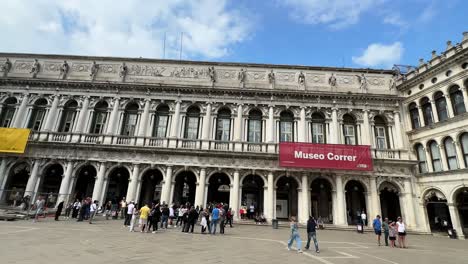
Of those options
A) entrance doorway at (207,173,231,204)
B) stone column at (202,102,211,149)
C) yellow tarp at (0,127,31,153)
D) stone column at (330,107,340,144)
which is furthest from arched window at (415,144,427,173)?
yellow tarp at (0,127,31,153)

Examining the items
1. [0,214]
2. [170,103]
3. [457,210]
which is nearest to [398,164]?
[457,210]

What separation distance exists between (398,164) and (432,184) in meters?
2.81

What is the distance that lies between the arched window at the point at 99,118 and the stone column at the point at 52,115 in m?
3.68

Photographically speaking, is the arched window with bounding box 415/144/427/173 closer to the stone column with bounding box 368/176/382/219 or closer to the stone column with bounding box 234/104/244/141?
the stone column with bounding box 368/176/382/219

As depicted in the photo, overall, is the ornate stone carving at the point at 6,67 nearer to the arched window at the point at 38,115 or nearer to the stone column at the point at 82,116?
the arched window at the point at 38,115

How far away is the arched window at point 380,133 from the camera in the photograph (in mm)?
23227

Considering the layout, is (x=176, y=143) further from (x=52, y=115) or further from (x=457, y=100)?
(x=457, y=100)

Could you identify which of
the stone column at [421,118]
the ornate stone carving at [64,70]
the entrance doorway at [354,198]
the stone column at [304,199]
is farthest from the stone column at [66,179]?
the stone column at [421,118]

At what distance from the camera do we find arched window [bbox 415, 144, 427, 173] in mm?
21772

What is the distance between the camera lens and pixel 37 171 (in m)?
22.0

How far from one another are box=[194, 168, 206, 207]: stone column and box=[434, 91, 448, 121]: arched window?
2073 cm

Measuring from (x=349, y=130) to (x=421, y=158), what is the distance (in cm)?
642

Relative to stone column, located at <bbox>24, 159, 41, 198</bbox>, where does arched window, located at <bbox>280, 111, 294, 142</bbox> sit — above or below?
above

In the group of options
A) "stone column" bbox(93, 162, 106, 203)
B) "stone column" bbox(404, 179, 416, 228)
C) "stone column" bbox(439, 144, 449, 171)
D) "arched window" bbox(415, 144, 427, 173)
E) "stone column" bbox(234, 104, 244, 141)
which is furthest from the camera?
"stone column" bbox(234, 104, 244, 141)
